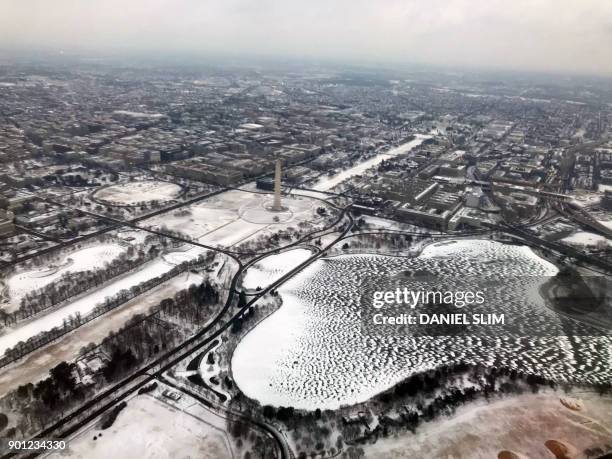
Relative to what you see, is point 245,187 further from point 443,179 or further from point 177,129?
point 177,129

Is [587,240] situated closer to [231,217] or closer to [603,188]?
[603,188]

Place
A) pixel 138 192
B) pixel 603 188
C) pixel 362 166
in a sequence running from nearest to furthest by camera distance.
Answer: pixel 138 192, pixel 603 188, pixel 362 166

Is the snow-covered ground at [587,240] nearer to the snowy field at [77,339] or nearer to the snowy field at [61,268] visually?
the snowy field at [77,339]

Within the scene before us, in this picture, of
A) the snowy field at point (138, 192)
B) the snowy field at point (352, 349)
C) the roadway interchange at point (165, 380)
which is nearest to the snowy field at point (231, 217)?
the snowy field at point (138, 192)

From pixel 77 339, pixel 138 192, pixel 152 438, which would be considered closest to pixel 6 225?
pixel 138 192

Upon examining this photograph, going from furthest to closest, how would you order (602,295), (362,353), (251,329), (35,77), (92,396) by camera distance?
1. (35,77)
2. (602,295)
3. (251,329)
4. (362,353)
5. (92,396)

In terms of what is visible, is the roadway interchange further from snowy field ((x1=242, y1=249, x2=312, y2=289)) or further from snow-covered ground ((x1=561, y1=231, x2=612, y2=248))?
→ snow-covered ground ((x1=561, y1=231, x2=612, y2=248))

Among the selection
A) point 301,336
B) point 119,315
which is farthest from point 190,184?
point 301,336
